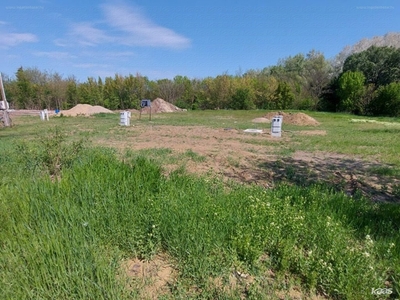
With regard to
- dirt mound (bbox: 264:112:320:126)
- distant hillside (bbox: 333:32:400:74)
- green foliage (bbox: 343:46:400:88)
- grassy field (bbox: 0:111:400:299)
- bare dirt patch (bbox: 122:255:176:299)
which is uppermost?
distant hillside (bbox: 333:32:400:74)

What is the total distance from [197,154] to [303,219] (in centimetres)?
435

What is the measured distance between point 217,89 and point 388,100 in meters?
24.0

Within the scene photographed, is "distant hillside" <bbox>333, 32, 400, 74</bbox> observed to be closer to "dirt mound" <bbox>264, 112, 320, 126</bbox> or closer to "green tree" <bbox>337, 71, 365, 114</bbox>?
"green tree" <bbox>337, 71, 365, 114</bbox>

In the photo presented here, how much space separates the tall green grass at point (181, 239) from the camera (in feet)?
5.84

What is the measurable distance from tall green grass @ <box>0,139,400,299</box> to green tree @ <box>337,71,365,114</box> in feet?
117

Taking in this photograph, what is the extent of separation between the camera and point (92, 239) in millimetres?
2217

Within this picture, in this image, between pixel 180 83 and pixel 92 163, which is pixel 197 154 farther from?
pixel 180 83

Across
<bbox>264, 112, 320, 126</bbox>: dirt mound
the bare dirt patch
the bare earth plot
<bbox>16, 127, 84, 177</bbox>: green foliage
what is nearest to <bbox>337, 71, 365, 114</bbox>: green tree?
<bbox>264, 112, 320, 126</bbox>: dirt mound

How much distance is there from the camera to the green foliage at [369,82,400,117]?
92.3 ft

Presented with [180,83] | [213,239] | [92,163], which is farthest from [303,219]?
[180,83]

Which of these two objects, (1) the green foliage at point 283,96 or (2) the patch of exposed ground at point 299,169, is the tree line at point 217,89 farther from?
(2) the patch of exposed ground at point 299,169

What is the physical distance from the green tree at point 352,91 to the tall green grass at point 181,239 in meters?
35.5

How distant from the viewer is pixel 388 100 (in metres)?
28.7

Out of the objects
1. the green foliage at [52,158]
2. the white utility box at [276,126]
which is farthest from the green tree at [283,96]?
the green foliage at [52,158]
